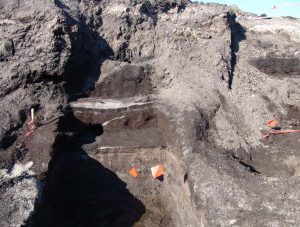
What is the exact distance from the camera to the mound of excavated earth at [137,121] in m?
6.63

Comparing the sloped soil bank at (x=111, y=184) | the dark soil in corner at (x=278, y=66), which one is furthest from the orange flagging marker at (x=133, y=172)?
the dark soil in corner at (x=278, y=66)

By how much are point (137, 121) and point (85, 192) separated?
2245mm

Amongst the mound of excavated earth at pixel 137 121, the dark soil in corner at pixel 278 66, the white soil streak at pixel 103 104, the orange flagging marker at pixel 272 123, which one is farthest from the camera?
the dark soil in corner at pixel 278 66

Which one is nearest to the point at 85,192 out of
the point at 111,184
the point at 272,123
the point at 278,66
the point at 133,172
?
the point at 111,184

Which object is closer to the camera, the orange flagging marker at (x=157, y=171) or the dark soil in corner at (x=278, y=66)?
the orange flagging marker at (x=157, y=171)

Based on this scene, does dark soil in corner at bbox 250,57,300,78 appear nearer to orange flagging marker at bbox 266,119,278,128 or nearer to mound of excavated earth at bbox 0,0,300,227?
mound of excavated earth at bbox 0,0,300,227

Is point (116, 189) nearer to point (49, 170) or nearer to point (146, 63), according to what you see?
point (49, 170)

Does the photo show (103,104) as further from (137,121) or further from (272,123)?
(272,123)

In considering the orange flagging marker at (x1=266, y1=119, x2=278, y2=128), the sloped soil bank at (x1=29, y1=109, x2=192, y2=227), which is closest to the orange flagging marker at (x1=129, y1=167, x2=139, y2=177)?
the sloped soil bank at (x1=29, y1=109, x2=192, y2=227)

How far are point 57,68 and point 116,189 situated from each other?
11.4 feet

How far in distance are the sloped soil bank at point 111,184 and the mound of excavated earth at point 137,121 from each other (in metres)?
0.02

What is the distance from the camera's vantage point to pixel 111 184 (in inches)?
348

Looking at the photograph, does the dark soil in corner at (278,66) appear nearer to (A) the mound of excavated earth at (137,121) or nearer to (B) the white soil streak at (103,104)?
(A) the mound of excavated earth at (137,121)

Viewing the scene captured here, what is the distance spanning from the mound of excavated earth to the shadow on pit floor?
25mm
